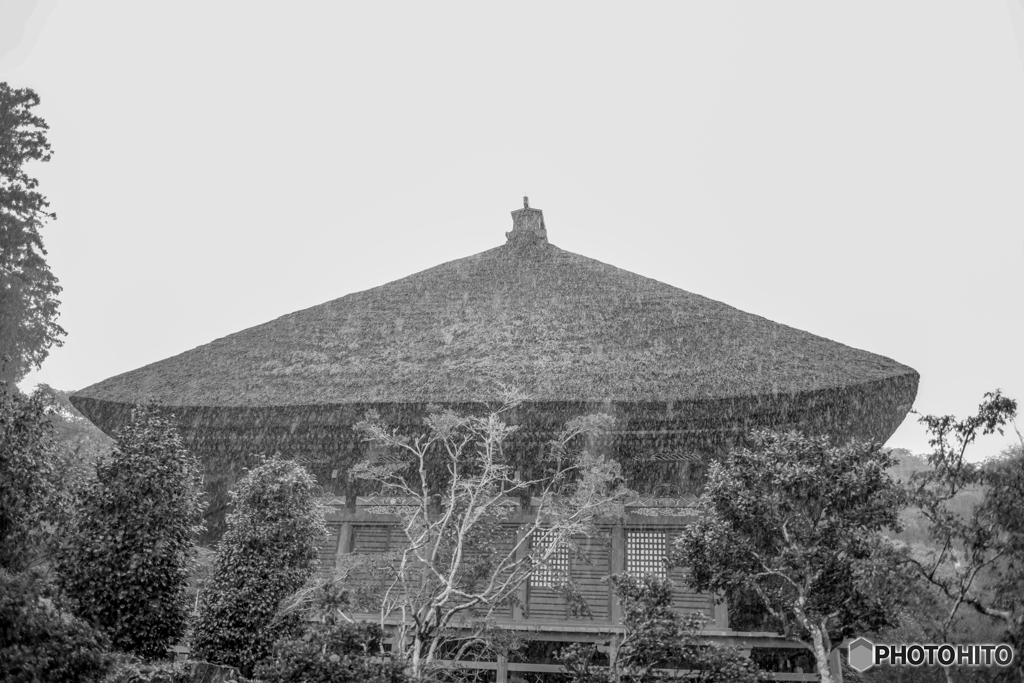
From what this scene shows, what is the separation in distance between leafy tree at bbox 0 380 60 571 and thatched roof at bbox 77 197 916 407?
251 cm

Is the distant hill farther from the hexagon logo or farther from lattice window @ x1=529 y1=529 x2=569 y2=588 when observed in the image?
the hexagon logo

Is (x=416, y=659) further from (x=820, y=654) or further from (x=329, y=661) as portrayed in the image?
(x=820, y=654)

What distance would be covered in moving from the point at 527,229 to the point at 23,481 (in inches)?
417

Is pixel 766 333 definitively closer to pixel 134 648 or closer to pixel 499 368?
pixel 499 368

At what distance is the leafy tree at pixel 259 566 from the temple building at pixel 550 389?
214 cm

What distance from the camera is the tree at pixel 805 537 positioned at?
8086mm

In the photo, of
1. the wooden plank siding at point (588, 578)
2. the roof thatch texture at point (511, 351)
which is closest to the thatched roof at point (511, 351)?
the roof thatch texture at point (511, 351)

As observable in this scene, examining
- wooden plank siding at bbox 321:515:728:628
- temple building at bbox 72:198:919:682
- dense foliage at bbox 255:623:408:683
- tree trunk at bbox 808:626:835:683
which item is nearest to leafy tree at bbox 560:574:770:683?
tree trunk at bbox 808:626:835:683

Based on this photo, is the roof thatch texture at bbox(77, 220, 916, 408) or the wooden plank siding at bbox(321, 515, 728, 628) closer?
the wooden plank siding at bbox(321, 515, 728, 628)

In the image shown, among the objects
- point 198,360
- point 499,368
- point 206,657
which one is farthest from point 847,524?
point 198,360

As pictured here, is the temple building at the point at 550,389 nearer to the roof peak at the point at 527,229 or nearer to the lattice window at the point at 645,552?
the lattice window at the point at 645,552

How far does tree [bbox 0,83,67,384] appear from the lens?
19.9 metres

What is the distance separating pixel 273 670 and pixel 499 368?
225 inches

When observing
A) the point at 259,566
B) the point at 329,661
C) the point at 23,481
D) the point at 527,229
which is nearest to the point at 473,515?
the point at 259,566
